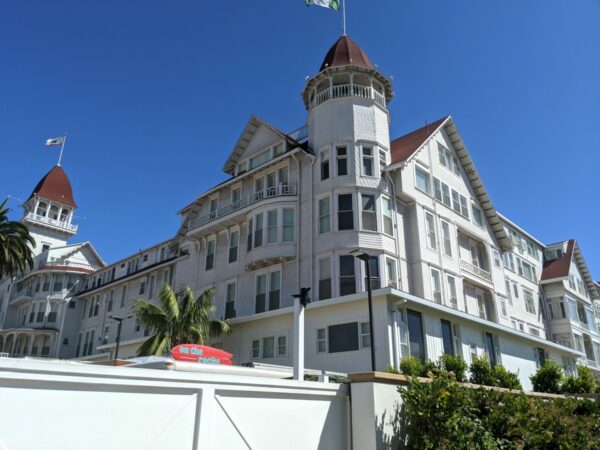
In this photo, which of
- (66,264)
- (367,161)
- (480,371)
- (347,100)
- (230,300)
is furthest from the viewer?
(66,264)

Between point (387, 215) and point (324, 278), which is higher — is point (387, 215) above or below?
above

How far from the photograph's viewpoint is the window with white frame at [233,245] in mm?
29712

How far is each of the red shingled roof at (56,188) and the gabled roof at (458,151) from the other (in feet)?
169

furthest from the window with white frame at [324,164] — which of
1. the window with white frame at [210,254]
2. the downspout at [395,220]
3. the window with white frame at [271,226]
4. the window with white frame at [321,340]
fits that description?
the window with white frame at [210,254]

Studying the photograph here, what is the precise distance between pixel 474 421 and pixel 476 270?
24.9 m

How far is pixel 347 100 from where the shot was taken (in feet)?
90.0

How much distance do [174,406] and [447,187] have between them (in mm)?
27668

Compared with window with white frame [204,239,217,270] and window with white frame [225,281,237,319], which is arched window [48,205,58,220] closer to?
window with white frame [204,239,217,270]

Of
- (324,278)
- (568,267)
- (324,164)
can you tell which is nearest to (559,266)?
(568,267)

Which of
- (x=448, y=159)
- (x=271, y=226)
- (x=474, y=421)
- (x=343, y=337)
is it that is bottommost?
(x=474, y=421)

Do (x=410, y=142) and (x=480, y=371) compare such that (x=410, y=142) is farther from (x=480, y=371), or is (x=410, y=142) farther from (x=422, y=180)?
(x=480, y=371)

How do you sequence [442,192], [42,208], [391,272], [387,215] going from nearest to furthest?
1. [391,272]
2. [387,215]
3. [442,192]
4. [42,208]

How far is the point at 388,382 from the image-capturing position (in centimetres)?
771

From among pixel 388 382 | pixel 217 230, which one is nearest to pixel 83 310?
pixel 217 230
